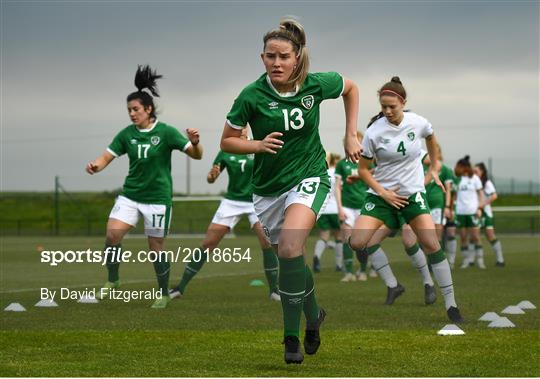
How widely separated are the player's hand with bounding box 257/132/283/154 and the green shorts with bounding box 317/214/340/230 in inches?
469

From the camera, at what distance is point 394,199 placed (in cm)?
1101

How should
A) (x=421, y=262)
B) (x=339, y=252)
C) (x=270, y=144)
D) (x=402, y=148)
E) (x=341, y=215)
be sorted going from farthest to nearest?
(x=339, y=252)
(x=341, y=215)
(x=421, y=262)
(x=402, y=148)
(x=270, y=144)

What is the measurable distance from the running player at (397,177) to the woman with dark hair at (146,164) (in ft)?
7.23

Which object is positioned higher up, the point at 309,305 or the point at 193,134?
the point at 193,134

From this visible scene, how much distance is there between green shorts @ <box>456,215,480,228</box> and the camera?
21469 millimetres

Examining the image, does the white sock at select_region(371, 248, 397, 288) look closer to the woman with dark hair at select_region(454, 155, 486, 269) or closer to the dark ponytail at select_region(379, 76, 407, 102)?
the dark ponytail at select_region(379, 76, 407, 102)

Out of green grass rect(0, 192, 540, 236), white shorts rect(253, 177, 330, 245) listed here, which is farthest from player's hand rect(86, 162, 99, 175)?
green grass rect(0, 192, 540, 236)

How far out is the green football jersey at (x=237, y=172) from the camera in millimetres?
13375

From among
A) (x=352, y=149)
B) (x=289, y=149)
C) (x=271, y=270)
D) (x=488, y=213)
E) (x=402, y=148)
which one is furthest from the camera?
(x=488, y=213)

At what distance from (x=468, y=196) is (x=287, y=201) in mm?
14474

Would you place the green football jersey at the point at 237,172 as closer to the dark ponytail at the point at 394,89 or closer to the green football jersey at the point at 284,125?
the dark ponytail at the point at 394,89

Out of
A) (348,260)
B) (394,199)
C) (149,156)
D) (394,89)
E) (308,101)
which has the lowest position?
(348,260)

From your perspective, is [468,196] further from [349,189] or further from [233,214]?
[233,214]

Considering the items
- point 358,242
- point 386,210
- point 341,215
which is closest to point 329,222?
point 341,215
